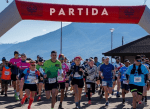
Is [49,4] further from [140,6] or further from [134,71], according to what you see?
[134,71]

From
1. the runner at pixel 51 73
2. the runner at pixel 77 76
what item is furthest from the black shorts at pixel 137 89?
the runner at pixel 51 73

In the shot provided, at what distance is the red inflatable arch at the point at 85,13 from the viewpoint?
394 inches

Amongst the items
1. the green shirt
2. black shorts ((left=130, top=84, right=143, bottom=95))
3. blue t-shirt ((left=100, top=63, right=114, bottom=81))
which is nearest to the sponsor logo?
the green shirt

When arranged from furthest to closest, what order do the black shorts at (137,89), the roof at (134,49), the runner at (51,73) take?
the roof at (134,49), the runner at (51,73), the black shorts at (137,89)

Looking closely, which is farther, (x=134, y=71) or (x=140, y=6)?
(x=140, y=6)

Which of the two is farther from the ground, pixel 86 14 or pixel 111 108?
pixel 86 14

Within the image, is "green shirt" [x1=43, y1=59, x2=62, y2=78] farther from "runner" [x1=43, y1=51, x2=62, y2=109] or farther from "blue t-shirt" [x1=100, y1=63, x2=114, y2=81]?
"blue t-shirt" [x1=100, y1=63, x2=114, y2=81]

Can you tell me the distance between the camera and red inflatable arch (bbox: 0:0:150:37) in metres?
10.0

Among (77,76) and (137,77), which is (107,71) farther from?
(137,77)

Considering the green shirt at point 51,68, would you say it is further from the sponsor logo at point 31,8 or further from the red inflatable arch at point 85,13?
the sponsor logo at point 31,8

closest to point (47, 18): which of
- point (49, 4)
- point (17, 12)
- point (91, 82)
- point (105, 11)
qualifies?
point (49, 4)

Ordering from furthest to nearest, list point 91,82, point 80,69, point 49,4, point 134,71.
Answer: point 91,82 → point 49,4 → point 80,69 → point 134,71

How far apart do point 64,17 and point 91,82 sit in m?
3.17

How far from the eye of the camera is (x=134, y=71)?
317 inches
